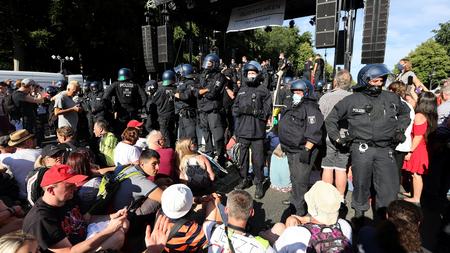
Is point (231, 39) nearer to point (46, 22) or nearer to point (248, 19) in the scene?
point (46, 22)

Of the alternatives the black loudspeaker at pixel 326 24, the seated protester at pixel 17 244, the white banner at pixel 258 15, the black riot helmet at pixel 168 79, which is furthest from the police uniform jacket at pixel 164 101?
the white banner at pixel 258 15

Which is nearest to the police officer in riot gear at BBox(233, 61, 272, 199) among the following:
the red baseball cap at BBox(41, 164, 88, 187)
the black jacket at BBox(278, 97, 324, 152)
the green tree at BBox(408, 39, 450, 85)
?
the black jacket at BBox(278, 97, 324, 152)

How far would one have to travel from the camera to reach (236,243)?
6.66 feet

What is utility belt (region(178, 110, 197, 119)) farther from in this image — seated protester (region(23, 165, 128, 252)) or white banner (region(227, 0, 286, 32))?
white banner (region(227, 0, 286, 32))

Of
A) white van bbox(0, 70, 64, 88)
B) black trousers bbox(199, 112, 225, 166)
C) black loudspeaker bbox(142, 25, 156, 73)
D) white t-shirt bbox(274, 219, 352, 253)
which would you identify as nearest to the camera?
white t-shirt bbox(274, 219, 352, 253)

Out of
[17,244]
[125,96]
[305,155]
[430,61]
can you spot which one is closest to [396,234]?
[305,155]

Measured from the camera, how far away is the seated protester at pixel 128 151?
4.12 meters

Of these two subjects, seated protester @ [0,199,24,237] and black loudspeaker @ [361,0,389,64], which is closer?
seated protester @ [0,199,24,237]

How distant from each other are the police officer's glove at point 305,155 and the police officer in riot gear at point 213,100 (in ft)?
6.66

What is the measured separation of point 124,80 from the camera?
21.0ft

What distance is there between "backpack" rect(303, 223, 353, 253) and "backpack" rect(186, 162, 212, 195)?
2005mm

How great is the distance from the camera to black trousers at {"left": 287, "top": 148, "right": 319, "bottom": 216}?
3838mm

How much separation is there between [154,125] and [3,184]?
3.72 metres

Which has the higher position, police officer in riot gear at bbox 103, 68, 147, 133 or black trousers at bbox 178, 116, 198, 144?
police officer in riot gear at bbox 103, 68, 147, 133
